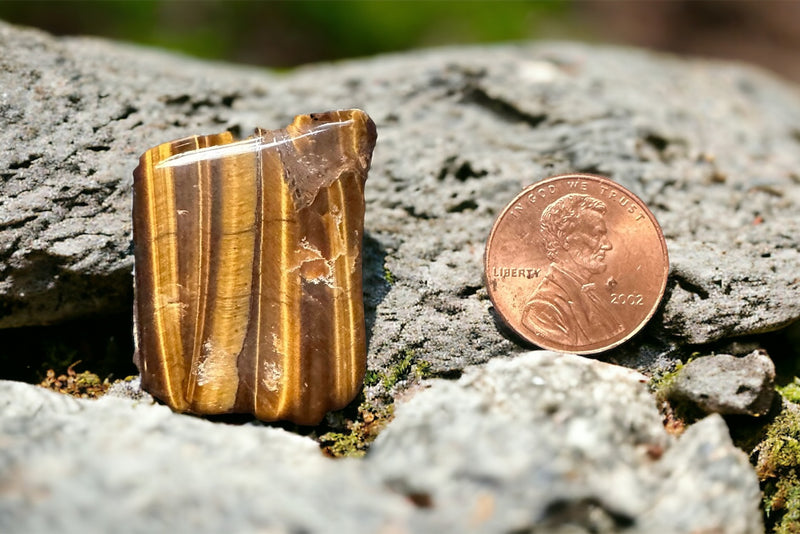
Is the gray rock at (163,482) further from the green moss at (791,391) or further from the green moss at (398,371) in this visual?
the green moss at (791,391)

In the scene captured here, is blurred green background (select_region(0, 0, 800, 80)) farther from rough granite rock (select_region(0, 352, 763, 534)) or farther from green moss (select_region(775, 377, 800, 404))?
rough granite rock (select_region(0, 352, 763, 534))

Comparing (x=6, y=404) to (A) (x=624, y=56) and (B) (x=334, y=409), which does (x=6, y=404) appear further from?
(A) (x=624, y=56)

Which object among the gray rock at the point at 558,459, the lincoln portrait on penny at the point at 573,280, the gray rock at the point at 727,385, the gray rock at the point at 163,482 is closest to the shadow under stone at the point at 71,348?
the gray rock at the point at 163,482

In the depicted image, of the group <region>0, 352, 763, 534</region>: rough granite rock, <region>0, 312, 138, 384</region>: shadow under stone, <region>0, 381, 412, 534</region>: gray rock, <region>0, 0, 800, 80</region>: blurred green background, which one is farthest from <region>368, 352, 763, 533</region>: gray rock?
<region>0, 0, 800, 80</region>: blurred green background

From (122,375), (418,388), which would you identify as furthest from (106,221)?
(418,388)

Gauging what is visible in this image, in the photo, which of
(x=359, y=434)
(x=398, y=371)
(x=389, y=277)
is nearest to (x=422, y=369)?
(x=398, y=371)

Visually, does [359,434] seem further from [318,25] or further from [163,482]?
[318,25]
